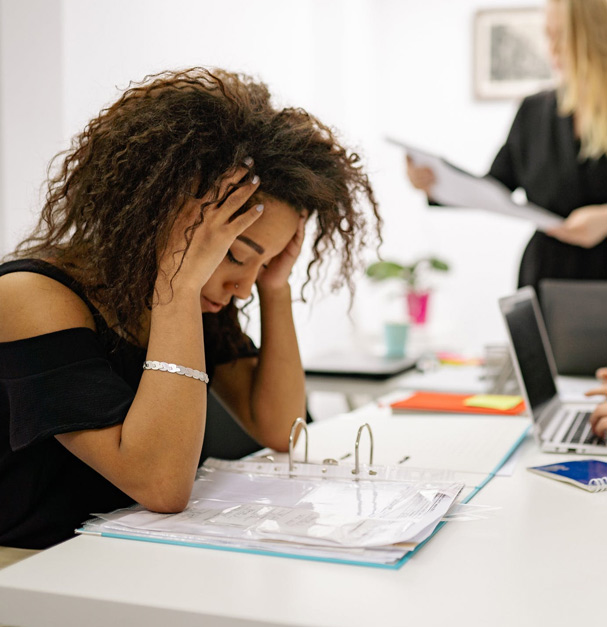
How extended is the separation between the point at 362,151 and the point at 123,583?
88 cm

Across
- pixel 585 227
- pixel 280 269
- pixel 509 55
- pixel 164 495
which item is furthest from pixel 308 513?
pixel 509 55

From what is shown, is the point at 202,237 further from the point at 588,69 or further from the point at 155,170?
the point at 588,69

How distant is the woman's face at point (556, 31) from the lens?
248 cm

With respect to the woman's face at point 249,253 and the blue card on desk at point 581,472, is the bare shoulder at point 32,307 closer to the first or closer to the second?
the woman's face at point 249,253

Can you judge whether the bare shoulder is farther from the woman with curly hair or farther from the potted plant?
the potted plant

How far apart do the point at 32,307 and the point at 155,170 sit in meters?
0.23

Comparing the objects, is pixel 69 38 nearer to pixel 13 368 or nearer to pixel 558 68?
pixel 13 368

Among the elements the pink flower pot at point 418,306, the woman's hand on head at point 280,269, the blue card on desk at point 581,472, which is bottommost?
the pink flower pot at point 418,306

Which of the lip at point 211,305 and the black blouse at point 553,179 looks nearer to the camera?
the lip at point 211,305

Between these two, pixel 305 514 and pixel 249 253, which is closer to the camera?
pixel 305 514

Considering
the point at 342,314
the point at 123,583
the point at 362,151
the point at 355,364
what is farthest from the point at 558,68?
the point at 123,583

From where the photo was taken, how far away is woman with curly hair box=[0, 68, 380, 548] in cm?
97

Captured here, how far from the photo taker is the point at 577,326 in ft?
7.36

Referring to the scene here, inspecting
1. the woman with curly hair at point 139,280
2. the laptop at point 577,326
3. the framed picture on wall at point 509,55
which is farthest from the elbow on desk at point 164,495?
the framed picture on wall at point 509,55
